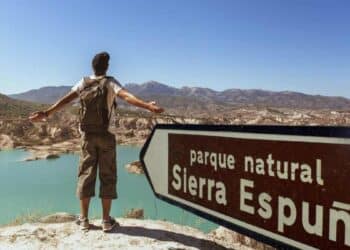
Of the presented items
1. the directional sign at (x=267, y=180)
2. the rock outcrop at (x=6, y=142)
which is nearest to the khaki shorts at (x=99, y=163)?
the directional sign at (x=267, y=180)

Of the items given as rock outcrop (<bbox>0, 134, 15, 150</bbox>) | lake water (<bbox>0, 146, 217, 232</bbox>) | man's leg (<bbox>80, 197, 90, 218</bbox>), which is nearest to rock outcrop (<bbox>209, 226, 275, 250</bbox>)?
man's leg (<bbox>80, 197, 90, 218</bbox>)

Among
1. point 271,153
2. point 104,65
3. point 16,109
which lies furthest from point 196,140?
point 16,109

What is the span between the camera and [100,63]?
11.7ft

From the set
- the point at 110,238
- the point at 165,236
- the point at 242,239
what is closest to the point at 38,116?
the point at 110,238

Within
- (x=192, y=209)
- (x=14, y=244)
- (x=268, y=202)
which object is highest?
(x=268, y=202)

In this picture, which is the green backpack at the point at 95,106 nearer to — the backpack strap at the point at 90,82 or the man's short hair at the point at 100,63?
the backpack strap at the point at 90,82

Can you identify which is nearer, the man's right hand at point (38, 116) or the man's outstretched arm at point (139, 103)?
the man's outstretched arm at point (139, 103)

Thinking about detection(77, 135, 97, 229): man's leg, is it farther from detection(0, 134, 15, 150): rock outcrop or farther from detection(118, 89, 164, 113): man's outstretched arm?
detection(0, 134, 15, 150): rock outcrop

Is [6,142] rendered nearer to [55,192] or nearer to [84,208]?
[55,192]

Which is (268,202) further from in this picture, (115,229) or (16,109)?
(16,109)

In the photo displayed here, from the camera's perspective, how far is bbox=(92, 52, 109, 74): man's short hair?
3.58 m

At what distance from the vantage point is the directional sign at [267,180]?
1.64m

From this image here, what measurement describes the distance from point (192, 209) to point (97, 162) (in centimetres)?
135

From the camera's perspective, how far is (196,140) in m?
2.51
